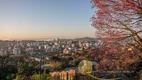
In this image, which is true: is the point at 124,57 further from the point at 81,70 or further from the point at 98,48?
the point at 81,70

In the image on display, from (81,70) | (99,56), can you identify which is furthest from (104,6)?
(81,70)

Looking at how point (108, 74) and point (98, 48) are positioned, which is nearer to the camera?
point (98, 48)

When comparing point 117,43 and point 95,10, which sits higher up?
point 95,10

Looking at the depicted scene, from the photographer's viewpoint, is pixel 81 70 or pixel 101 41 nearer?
pixel 101 41

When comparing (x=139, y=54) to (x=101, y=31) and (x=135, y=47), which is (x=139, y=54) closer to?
(x=135, y=47)

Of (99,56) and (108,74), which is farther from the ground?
(99,56)

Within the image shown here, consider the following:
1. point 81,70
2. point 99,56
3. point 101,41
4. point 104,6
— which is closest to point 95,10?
point 104,6

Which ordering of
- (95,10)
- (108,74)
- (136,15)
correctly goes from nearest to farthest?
1. (136,15)
2. (95,10)
3. (108,74)

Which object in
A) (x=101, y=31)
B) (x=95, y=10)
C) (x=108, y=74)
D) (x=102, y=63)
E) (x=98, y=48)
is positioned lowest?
(x=108, y=74)

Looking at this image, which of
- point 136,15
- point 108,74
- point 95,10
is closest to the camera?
point 136,15
